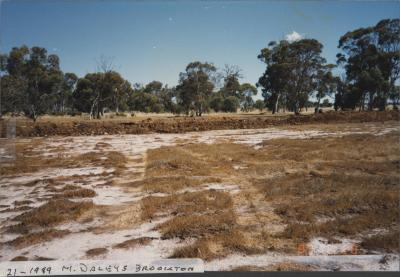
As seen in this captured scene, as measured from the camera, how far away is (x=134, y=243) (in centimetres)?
634

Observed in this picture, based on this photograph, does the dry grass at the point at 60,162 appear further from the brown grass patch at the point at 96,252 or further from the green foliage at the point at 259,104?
the green foliage at the point at 259,104

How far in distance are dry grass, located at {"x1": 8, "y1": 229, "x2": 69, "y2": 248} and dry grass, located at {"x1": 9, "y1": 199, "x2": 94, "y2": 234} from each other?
46 centimetres

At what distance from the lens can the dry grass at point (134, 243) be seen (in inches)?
245

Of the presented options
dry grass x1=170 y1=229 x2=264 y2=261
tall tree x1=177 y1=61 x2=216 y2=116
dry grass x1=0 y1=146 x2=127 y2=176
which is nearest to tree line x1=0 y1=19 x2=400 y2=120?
tall tree x1=177 y1=61 x2=216 y2=116

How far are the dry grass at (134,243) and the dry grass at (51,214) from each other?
2.22 m

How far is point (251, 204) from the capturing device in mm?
8562

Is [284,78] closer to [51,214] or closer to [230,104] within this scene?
[230,104]

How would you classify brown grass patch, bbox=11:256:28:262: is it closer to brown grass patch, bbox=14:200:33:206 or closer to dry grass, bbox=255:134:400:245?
brown grass patch, bbox=14:200:33:206

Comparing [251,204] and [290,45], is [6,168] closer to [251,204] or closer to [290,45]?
[251,204]

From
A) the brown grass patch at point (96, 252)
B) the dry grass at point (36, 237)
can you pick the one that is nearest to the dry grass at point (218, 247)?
the brown grass patch at point (96, 252)

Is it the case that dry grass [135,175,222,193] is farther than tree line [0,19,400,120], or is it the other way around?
tree line [0,19,400,120]

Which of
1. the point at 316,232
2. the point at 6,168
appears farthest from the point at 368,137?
the point at 6,168

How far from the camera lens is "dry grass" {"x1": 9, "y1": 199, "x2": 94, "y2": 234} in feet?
24.5

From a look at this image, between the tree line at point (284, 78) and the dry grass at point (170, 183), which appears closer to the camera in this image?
the dry grass at point (170, 183)
